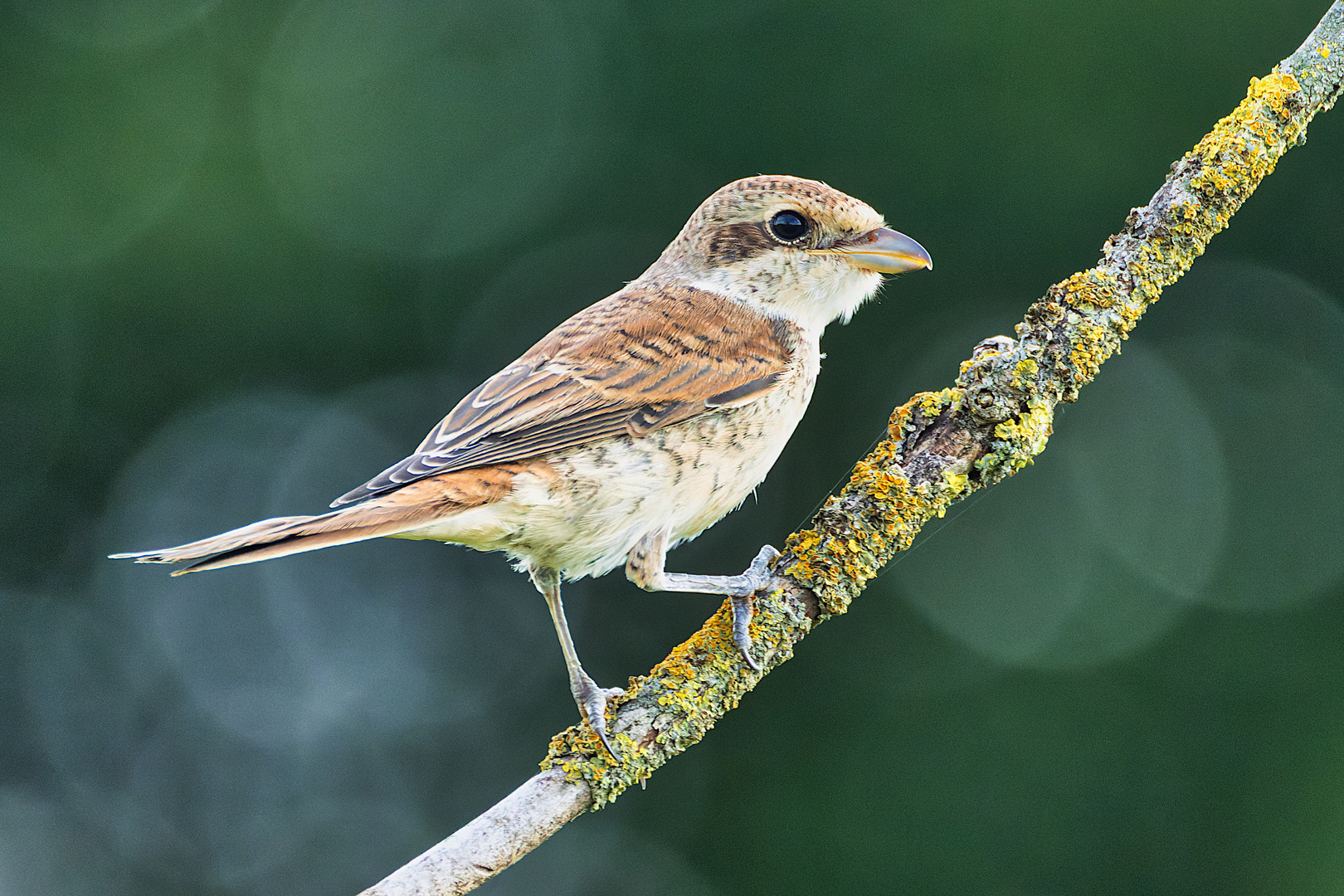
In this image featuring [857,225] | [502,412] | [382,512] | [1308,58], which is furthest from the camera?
[857,225]

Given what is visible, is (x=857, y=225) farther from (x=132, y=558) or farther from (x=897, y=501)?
(x=132, y=558)

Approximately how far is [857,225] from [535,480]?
111 centimetres

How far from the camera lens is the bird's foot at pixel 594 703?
2.08 meters

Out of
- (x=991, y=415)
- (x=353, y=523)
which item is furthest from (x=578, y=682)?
(x=991, y=415)

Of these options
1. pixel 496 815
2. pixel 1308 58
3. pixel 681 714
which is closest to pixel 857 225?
pixel 1308 58

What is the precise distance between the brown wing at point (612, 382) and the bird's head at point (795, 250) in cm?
9

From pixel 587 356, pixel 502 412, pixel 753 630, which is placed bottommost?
pixel 753 630

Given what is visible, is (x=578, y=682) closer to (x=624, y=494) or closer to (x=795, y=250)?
(x=624, y=494)

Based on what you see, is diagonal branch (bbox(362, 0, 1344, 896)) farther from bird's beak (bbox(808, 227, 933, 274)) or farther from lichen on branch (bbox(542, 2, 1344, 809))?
bird's beak (bbox(808, 227, 933, 274))

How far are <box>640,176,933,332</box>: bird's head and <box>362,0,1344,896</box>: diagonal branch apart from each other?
512 mm

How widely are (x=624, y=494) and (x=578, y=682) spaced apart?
45 centimetres

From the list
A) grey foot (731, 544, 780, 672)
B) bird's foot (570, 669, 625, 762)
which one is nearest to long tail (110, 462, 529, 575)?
bird's foot (570, 669, 625, 762)

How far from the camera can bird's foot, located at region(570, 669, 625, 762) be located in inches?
82.0

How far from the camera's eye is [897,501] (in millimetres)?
2246
